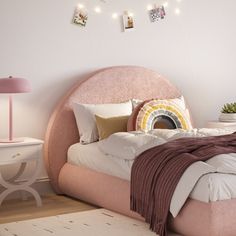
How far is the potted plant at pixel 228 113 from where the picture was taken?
18.8 feet

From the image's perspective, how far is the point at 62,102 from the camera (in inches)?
196

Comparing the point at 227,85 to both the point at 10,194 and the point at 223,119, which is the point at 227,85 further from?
the point at 10,194

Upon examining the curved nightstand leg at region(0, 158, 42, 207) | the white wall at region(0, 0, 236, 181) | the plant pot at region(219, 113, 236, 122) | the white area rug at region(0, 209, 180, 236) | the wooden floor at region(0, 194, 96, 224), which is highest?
the white wall at region(0, 0, 236, 181)

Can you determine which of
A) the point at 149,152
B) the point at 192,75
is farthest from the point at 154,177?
the point at 192,75

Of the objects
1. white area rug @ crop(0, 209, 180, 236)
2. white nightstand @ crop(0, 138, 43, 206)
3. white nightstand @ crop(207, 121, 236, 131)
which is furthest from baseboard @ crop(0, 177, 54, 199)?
white nightstand @ crop(207, 121, 236, 131)

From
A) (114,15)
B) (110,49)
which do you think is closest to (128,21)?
(114,15)

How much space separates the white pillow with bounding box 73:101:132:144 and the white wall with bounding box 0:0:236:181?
30 cm

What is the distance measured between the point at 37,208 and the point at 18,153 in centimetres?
45

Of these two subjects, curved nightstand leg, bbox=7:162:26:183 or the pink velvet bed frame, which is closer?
the pink velvet bed frame

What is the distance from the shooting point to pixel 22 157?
14.6 feet

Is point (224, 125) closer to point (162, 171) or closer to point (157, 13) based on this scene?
point (157, 13)

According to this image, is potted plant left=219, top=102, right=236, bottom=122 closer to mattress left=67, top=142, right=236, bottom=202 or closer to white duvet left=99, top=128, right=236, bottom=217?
white duvet left=99, top=128, right=236, bottom=217

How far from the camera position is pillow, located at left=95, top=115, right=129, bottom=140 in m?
4.75

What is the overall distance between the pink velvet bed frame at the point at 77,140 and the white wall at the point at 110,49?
159mm
